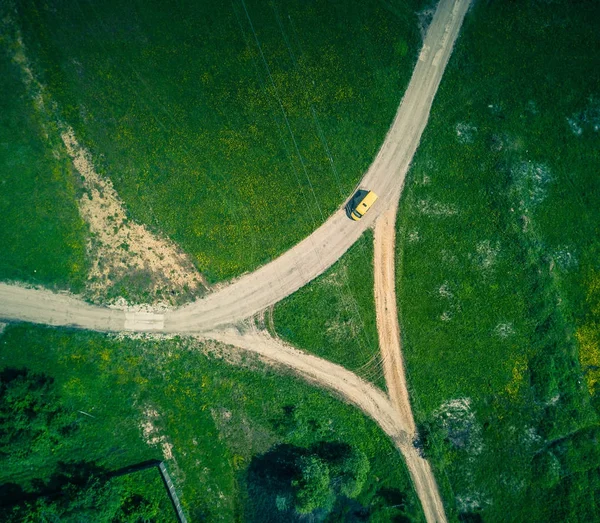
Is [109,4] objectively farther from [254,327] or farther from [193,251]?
[254,327]

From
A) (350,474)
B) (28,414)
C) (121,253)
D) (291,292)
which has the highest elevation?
(121,253)

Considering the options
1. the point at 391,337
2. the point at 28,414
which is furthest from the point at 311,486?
the point at 28,414

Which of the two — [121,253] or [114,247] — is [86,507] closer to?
[121,253]

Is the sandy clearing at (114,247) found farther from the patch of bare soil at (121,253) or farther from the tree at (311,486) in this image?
the tree at (311,486)

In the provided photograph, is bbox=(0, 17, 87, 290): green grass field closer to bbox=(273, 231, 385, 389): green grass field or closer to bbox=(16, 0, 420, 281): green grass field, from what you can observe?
bbox=(16, 0, 420, 281): green grass field

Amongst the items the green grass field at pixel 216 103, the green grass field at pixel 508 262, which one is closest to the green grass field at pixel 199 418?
the green grass field at pixel 508 262

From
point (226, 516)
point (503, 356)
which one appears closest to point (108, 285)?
point (226, 516)

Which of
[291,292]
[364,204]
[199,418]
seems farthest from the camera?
[291,292]
